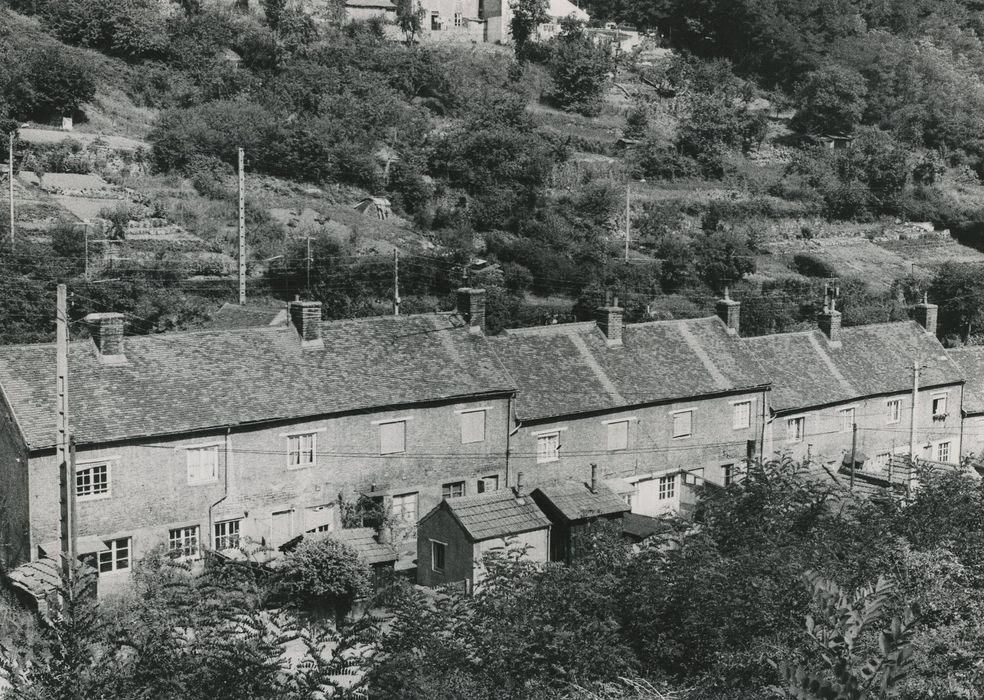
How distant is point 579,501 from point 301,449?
24.4 ft

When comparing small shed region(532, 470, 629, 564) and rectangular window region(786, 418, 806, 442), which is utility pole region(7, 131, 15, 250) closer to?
small shed region(532, 470, 629, 564)

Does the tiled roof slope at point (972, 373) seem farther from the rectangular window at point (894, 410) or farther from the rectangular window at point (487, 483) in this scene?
the rectangular window at point (487, 483)

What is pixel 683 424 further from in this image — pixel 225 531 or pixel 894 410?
pixel 225 531

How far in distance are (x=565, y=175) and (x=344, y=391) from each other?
A: 158ft

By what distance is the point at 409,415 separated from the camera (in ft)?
98.0

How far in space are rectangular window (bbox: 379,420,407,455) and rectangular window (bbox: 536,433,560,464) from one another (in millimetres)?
4296

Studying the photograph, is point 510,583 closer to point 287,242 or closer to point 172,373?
point 172,373

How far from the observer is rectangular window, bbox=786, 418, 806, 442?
36.4 m

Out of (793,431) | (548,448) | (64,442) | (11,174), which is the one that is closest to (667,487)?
(548,448)

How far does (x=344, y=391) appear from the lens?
29188 millimetres

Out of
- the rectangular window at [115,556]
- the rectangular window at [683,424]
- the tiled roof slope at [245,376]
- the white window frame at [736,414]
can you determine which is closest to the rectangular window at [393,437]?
the tiled roof slope at [245,376]

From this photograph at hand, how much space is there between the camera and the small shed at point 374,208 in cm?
6346

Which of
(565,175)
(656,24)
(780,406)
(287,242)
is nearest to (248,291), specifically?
(287,242)

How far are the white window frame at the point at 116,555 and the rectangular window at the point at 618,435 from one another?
14.4 metres
